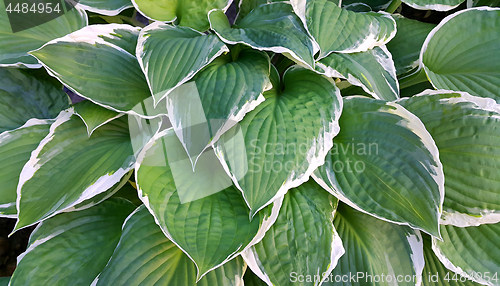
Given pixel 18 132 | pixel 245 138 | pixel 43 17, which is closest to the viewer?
pixel 245 138

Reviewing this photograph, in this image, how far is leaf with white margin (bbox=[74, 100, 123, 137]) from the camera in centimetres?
68

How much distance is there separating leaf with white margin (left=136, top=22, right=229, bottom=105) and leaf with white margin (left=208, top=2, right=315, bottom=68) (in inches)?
1.7

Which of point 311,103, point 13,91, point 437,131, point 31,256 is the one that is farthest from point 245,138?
point 13,91

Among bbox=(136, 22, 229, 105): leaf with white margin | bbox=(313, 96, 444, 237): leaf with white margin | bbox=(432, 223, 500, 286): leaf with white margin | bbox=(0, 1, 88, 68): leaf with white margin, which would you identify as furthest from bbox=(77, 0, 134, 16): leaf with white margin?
bbox=(432, 223, 500, 286): leaf with white margin

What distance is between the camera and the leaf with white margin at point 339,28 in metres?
0.65

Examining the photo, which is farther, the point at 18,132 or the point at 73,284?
→ the point at 18,132

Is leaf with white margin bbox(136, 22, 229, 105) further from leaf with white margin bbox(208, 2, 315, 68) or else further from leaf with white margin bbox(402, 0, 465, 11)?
leaf with white margin bbox(402, 0, 465, 11)

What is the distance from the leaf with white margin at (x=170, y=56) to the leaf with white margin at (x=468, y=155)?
17.9 inches

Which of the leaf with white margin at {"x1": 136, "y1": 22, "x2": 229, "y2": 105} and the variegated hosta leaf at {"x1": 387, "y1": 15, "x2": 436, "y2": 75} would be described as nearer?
the leaf with white margin at {"x1": 136, "y1": 22, "x2": 229, "y2": 105}

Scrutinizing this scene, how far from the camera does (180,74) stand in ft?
1.96

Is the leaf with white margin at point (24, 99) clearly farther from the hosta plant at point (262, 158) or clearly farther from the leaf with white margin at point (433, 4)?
the leaf with white margin at point (433, 4)

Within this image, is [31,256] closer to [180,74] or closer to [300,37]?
[180,74]

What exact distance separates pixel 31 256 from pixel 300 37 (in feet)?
2.32

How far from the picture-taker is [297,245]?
586 millimetres
